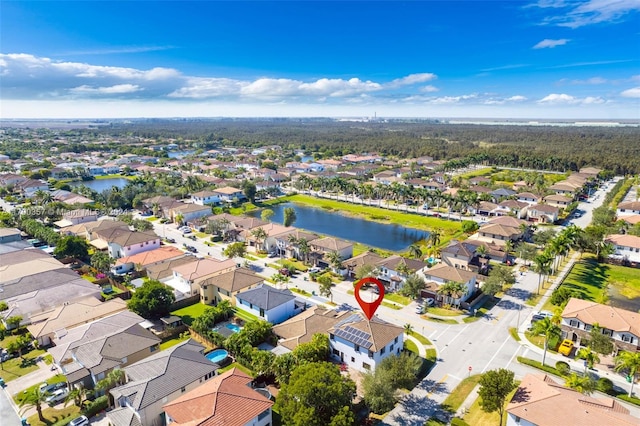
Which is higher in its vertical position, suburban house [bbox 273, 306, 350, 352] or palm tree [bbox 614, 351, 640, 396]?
palm tree [bbox 614, 351, 640, 396]

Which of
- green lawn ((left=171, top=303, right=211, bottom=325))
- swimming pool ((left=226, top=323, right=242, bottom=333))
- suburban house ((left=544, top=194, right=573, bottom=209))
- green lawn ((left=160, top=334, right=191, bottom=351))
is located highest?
suburban house ((left=544, top=194, right=573, bottom=209))

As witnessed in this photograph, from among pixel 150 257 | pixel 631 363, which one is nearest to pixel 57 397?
pixel 150 257

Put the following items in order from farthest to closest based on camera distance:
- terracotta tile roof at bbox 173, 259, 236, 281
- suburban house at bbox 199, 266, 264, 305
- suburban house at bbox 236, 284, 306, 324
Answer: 1. terracotta tile roof at bbox 173, 259, 236, 281
2. suburban house at bbox 199, 266, 264, 305
3. suburban house at bbox 236, 284, 306, 324

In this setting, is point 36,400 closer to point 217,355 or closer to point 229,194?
point 217,355

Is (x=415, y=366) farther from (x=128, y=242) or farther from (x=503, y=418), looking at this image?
(x=128, y=242)

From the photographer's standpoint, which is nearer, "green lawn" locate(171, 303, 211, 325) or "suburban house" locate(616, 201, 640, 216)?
"green lawn" locate(171, 303, 211, 325)

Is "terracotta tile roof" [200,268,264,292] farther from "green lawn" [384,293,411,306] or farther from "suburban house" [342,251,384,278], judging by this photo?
"green lawn" [384,293,411,306]

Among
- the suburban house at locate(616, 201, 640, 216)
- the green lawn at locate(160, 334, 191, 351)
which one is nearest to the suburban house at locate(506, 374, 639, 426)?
the green lawn at locate(160, 334, 191, 351)
